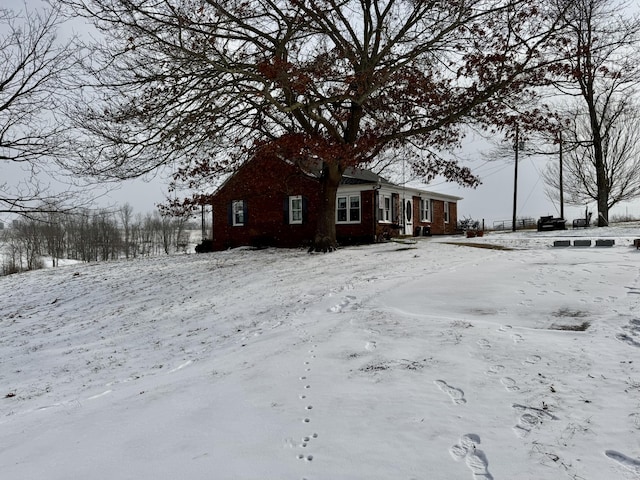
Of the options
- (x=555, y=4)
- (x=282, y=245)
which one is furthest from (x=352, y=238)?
(x=555, y=4)

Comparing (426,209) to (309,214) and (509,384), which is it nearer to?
(309,214)

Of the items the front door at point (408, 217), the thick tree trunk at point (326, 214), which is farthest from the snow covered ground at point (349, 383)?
the front door at point (408, 217)

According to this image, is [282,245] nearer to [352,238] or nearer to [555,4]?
[352,238]

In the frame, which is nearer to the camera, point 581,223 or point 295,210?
point 295,210

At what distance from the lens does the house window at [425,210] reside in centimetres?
2619

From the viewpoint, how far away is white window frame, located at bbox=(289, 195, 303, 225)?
2141cm

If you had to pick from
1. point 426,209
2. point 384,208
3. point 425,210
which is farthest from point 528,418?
point 426,209

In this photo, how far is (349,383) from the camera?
Result: 3.90m

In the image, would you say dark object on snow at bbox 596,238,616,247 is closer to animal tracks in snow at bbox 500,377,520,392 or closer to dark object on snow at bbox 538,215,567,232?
dark object on snow at bbox 538,215,567,232

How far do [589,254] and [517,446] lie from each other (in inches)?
420

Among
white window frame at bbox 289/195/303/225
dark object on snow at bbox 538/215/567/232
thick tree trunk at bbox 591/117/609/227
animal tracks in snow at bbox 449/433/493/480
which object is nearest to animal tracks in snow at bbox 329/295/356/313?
animal tracks in snow at bbox 449/433/493/480

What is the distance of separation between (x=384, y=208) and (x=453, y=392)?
18.3 m

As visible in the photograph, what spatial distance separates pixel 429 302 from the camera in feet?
21.6

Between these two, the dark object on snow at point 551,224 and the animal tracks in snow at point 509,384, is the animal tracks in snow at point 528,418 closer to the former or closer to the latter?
the animal tracks in snow at point 509,384
